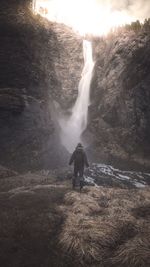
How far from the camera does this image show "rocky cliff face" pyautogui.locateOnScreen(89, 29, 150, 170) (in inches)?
1334

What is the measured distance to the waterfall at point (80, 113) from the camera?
1578 inches

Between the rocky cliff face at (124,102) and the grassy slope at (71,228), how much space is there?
59.8ft

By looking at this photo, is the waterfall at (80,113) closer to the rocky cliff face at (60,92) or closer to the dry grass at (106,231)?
the rocky cliff face at (60,92)

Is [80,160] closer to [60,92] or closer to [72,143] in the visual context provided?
[72,143]

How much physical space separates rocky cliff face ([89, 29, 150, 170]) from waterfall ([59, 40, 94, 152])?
2.39 meters

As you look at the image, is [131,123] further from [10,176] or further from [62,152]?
[10,176]

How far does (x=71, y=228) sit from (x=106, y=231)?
1.34m

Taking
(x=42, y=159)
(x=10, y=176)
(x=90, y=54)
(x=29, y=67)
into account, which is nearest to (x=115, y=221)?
(x=10, y=176)

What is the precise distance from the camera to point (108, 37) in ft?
161

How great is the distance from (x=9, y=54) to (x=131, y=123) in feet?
56.3

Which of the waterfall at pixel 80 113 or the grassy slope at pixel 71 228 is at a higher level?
the waterfall at pixel 80 113

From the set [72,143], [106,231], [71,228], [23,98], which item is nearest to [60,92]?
[72,143]

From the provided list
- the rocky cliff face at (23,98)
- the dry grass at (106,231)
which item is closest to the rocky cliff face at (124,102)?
the rocky cliff face at (23,98)

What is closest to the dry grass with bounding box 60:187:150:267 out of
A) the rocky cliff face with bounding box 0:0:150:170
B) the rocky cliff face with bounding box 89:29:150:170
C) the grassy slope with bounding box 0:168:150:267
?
the grassy slope with bounding box 0:168:150:267
